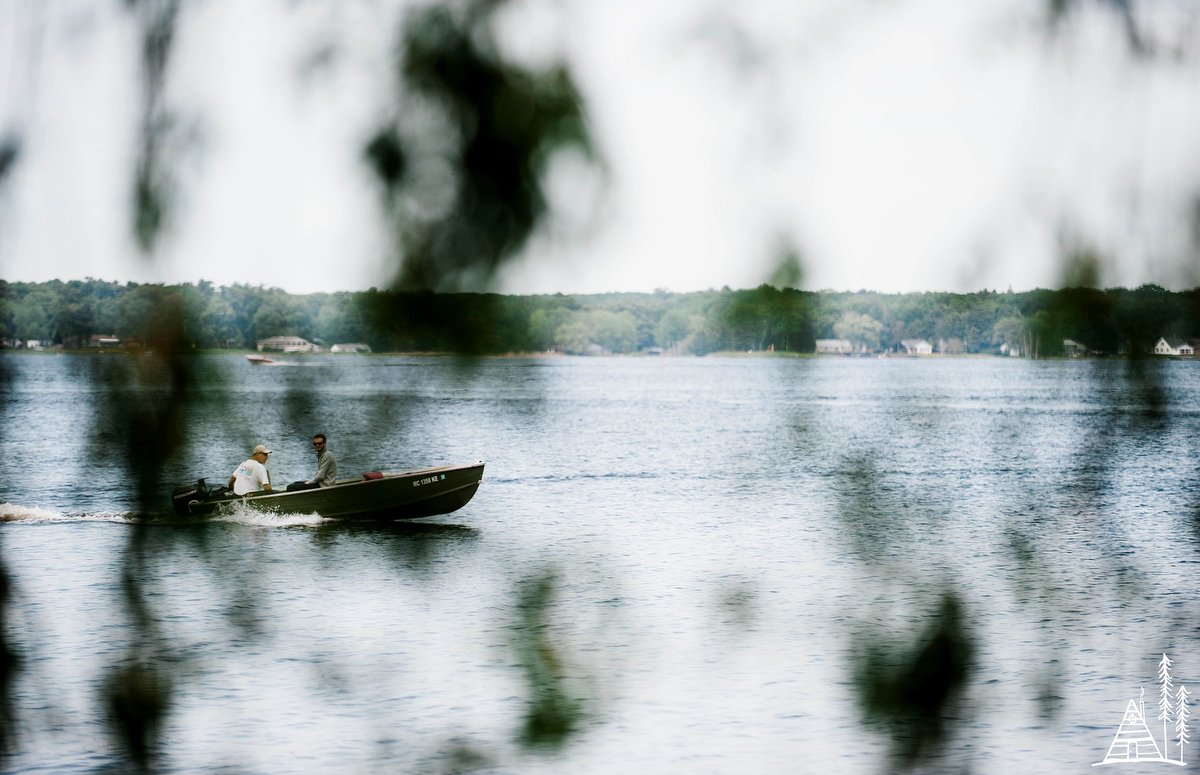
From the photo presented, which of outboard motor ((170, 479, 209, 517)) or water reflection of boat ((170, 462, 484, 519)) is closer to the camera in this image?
outboard motor ((170, 479, 209, 517))

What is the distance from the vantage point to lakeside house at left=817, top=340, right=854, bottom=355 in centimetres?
189

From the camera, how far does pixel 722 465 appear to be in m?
71.3

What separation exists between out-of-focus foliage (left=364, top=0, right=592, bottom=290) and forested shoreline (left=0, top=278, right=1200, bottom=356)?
90 millimetres

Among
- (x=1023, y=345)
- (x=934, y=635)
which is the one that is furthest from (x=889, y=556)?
(x=1023, y=345)

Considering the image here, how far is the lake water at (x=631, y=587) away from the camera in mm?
2086

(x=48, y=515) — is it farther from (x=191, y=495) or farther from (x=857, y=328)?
(x=857, y=328)

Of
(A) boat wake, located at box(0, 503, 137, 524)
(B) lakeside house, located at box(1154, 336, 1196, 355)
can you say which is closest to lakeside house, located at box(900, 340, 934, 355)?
(B) lakeside house, located at box(1154, 336, 1196, 355)

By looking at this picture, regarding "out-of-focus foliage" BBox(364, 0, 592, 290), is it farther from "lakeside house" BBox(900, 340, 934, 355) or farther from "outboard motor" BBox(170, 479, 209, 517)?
"outboard motor" BBox(170, 479, 209, 517)

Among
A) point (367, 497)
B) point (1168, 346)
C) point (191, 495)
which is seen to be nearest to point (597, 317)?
point (1168, 346)

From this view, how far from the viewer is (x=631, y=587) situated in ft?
40.5

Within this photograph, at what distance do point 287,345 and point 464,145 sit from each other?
696 mm

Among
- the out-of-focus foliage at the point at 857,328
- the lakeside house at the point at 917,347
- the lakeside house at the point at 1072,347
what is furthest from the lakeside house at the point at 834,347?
the lakeside house at the point at 1072,347

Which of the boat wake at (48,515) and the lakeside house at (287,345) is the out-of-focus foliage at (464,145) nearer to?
the lakeside house at (287,345)

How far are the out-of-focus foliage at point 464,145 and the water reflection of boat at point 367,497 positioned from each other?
109ft
